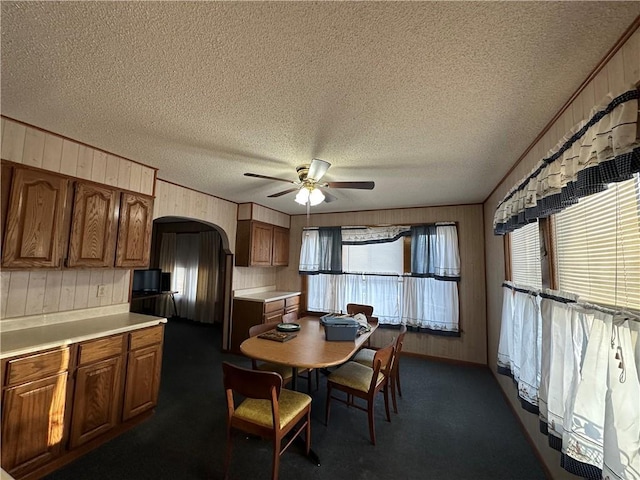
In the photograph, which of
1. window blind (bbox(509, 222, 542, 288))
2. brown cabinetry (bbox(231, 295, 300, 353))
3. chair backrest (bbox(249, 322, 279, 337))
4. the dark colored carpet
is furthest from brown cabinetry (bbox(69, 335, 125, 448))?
window blind (bbox(509, 222, 542, 288))

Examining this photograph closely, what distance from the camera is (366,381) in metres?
2.38

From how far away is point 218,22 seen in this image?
1065 mm

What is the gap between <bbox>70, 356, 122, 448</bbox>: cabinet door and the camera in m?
1.92

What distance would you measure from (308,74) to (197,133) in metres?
1.10

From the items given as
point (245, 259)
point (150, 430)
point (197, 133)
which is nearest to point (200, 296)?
point (245, 259)

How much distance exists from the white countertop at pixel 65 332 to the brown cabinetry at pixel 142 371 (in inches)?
4.3

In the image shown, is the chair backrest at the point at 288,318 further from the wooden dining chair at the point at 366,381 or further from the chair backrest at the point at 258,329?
the wooden dining chair at the point at 366,381

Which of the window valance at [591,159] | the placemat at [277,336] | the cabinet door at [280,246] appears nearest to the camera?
the window valance at [591,159]

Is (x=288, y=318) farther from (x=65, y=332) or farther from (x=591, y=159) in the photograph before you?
(x=591, y=159)

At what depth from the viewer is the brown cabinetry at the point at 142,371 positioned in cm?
226

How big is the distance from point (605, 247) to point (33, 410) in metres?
3.50

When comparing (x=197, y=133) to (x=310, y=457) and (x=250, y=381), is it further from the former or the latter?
(x=310, y=457)

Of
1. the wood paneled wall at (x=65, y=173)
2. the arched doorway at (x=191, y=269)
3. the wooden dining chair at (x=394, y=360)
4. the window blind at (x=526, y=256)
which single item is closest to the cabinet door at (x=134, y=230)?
the wood paneled wall at (x=65, y=173)

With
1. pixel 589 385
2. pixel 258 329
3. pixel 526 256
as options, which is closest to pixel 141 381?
pixel 258 329
